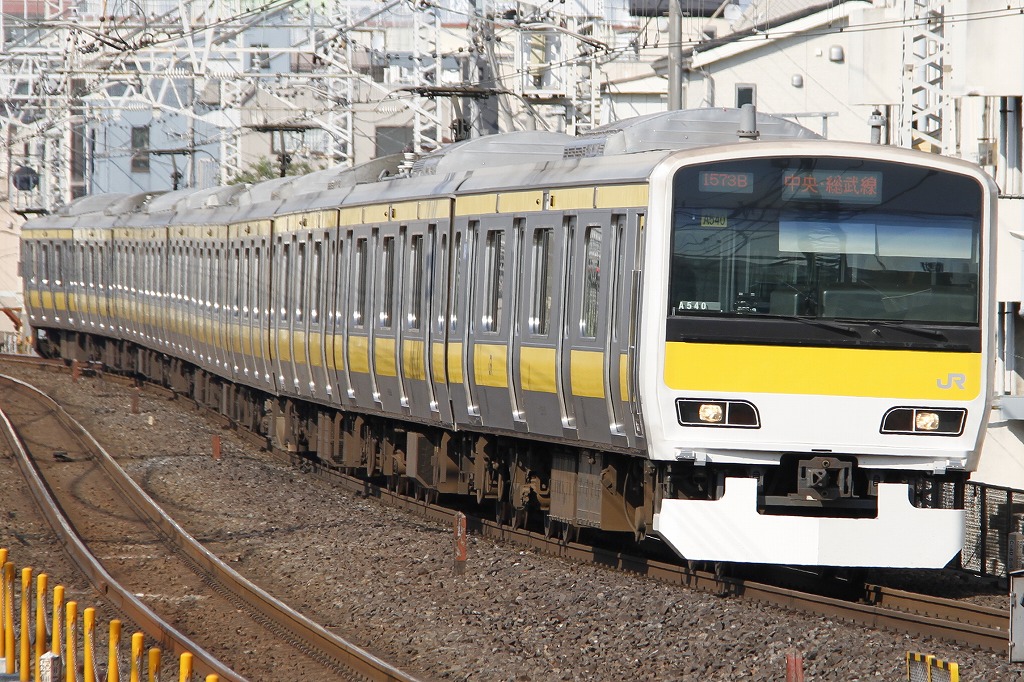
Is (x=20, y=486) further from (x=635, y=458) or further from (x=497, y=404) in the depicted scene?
(x=635, y=458)

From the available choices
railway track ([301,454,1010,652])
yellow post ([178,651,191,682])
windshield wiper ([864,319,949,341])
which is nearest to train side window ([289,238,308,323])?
railway track ([301,454,1010,652])

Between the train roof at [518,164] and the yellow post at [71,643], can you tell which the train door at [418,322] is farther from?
the yellow post at [71,643]

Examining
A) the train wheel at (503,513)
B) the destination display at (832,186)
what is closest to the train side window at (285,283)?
the train wheel at (503,513)

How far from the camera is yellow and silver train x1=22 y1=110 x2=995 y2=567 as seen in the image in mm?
10094

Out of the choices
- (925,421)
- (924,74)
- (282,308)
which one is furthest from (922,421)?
(924,74)

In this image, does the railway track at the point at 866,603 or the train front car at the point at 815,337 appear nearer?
the railway track at the point at 866,603

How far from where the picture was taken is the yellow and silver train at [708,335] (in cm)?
1009

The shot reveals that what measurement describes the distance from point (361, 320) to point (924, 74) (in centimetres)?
1003

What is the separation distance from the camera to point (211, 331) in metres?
22.7

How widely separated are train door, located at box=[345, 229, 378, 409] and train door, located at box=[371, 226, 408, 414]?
17 centimetres

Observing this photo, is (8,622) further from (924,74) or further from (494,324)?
(924,74)

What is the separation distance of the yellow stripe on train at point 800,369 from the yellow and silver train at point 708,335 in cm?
1

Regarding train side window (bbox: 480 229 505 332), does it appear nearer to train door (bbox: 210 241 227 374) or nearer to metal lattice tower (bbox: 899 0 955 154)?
metal lattice tower (bbox: 899 0 955 154)

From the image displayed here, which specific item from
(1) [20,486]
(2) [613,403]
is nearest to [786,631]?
(2) [613,403]
